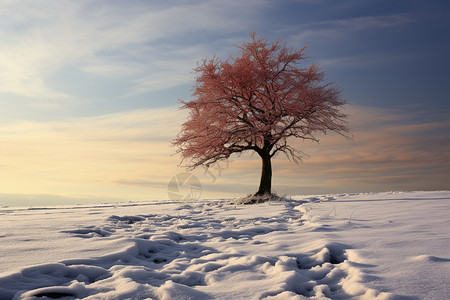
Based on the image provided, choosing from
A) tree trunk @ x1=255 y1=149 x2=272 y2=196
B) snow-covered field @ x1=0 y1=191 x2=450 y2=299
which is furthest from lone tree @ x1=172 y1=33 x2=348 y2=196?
snow-covered field @ x1=0 y1=191 x2=450 y2=299

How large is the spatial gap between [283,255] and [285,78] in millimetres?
11791

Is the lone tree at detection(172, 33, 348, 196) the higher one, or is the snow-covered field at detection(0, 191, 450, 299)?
the lone tree at detection(172, 33, 348, 196)

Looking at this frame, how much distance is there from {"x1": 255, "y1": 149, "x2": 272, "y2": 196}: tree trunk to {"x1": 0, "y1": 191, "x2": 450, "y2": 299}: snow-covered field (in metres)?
8.94

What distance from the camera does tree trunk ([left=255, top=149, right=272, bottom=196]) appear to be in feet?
48.2

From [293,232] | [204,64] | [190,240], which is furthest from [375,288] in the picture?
[204,64]

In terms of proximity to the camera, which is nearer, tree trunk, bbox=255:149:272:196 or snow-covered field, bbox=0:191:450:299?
snow-covered field, bbox=0:191:450:299

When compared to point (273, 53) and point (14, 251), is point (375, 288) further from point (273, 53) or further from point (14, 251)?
point (273, 53)

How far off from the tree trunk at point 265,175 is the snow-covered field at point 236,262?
29.3ft

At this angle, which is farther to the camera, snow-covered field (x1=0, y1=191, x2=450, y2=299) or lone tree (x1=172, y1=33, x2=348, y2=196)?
lone tree (x1=172, y1=33, x2=348, y2=196)

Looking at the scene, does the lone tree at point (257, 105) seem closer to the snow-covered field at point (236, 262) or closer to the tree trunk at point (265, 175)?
the tree trunk at point (265, 175)

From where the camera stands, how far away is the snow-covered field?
2.71 metres

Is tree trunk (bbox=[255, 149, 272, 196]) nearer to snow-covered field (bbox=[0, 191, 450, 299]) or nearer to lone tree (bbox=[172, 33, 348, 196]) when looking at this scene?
lone tree (bbox=[172, 33, 348, 196])

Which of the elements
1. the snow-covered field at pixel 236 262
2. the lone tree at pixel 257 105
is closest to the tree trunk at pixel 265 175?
the lone tree at pixel 257 105

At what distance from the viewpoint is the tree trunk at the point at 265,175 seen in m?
14.7
